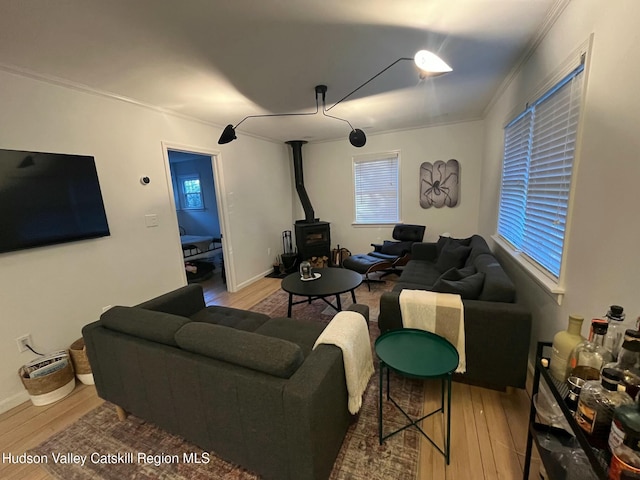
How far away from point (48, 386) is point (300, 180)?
4.31m

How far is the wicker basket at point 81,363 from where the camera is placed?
87.0 inches

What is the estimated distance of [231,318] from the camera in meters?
2.24

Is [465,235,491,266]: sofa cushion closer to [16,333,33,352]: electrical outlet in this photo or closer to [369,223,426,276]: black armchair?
[369,223,426,276]: black armchair

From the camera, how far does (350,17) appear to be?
1614mm

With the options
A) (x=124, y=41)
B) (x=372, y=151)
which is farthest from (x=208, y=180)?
(x=124, y=41)

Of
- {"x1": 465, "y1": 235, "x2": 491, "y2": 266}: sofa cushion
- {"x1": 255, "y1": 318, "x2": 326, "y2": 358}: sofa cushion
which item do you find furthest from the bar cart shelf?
{"x1": 465, "y1": 235, "x2": 491, "y2": 266}: sofa cushion

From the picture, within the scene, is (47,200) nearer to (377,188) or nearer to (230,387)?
(230,387)

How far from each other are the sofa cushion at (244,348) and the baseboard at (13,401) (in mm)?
1848

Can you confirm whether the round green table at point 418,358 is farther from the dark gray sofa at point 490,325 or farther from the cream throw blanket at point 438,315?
the dark gray sofa at point 490,325

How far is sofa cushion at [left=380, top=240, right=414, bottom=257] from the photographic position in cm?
435

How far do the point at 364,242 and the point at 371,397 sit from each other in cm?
364

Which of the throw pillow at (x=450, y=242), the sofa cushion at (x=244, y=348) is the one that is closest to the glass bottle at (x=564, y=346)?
the sofa cushion at (x=244, y=348)

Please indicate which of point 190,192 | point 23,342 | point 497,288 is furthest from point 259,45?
point 190,192

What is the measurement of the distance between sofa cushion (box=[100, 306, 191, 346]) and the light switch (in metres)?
Answer: 1.57
